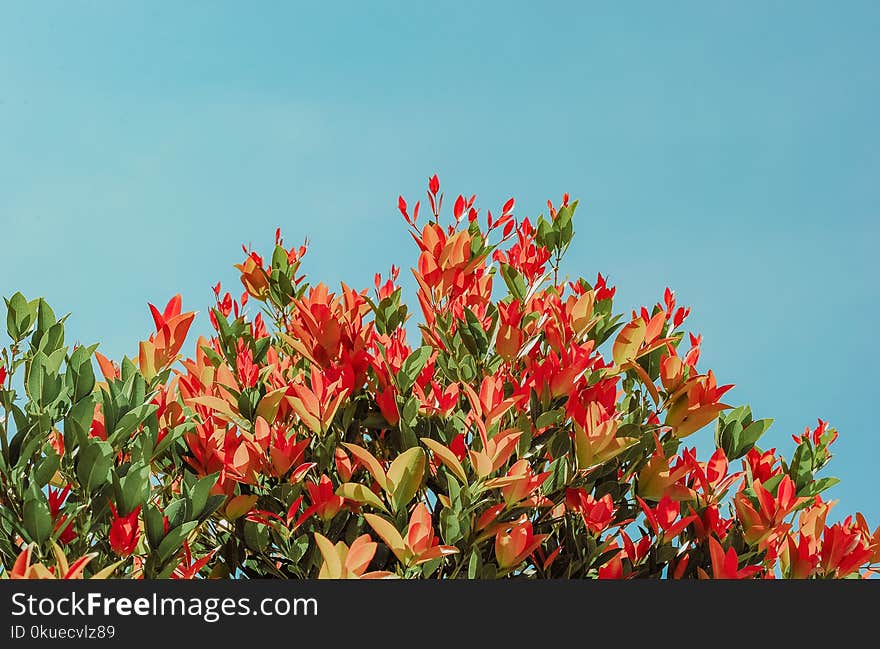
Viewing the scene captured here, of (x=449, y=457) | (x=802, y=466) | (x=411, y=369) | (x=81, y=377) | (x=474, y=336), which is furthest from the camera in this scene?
(x=802, y=466)

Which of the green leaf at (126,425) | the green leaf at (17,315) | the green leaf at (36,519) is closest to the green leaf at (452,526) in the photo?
the green leaf at (126,425)

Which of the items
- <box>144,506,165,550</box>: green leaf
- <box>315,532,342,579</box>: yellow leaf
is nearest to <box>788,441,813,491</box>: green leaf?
<box>315,532,342,579</box>: yellow leaf

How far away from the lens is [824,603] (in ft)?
10.5

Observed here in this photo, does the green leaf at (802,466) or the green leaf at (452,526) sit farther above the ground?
the green leaf at (802,466)

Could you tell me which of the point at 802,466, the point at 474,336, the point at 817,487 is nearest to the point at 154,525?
the point at 474,336

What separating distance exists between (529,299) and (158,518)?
81.6 inches

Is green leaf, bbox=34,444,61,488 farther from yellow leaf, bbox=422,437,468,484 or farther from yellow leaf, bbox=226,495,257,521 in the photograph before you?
yellow leaf, bbox=422,437,468,484

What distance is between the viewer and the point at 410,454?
10.6 ft

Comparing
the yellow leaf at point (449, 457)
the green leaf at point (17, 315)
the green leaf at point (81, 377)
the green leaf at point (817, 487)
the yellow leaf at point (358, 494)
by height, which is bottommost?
the yellow leaf at point (358, 494)

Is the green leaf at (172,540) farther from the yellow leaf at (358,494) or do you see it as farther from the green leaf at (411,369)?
the green leaf at (411,369)

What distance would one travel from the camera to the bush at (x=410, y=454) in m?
3.14

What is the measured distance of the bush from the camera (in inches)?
123

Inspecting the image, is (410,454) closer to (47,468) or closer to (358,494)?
(358,494)

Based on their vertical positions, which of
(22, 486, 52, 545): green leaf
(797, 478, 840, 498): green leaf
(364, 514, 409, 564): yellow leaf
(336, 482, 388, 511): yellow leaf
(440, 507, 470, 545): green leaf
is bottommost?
(364, 514, 409, 564): yellow leaf
